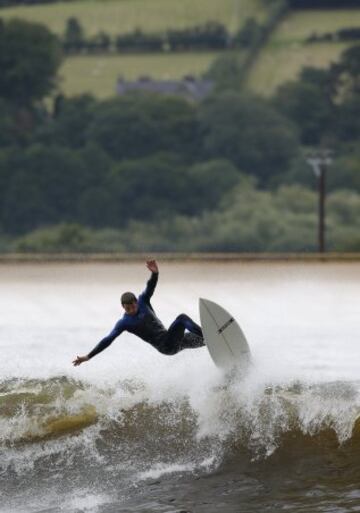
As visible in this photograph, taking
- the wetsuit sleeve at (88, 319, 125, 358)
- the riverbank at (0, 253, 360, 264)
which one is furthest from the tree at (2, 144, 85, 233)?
the wetsuit sleeve at (88, 319, 125, 358)

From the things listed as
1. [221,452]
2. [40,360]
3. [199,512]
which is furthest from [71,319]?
[199,512]

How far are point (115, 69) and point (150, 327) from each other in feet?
243

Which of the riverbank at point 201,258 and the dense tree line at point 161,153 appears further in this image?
the dense tree line at point 161,153

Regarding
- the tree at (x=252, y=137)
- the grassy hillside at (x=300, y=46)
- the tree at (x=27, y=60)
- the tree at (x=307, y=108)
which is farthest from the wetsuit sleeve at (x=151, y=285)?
the tree at (x=27, y=60)

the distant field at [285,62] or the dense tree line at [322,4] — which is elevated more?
the dense tree line at [322,4]

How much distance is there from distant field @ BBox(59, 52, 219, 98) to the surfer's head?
2873 inches

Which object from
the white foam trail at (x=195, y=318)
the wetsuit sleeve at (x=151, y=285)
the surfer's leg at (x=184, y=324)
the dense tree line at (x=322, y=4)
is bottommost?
the white foam trail at (x=195, y=318)

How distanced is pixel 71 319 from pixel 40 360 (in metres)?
4.17

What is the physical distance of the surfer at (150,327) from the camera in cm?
1178

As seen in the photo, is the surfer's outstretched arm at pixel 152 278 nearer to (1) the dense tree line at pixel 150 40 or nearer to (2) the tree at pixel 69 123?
(2) the tree at pixel 69 123

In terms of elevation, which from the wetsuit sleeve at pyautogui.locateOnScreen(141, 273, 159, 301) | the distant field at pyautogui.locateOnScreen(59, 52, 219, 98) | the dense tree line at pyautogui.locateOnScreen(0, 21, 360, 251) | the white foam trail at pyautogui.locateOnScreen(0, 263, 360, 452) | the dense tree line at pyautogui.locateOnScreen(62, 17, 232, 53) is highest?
the dense tree line at pyautogui.locateOnScreen(62, 17, 232, 53)

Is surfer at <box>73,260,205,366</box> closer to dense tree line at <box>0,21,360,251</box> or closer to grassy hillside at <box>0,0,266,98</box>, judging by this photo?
dense tree line at <box>0,21,360,251</box>

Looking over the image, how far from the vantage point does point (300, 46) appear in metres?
84.1

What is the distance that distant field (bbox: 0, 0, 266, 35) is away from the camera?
281 feet
